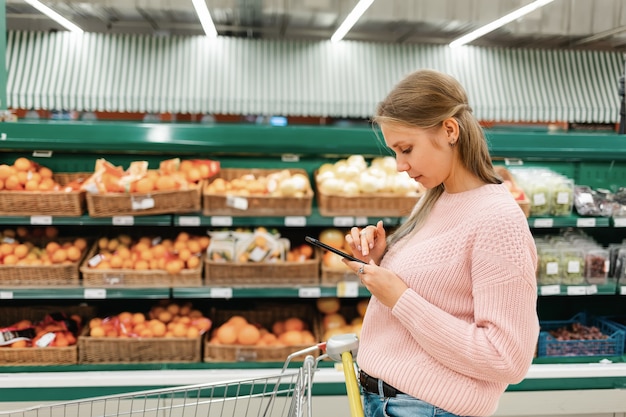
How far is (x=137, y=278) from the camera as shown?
116 inches

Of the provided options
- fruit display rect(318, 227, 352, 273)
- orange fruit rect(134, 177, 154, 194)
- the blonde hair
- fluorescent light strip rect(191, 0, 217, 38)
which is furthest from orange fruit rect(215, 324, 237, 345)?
fluorescent light strip rect(191, 0, 217, 38)

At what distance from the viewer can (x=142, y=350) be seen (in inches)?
116

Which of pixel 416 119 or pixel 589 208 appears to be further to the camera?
pixel 589 208

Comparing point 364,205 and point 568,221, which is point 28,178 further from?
point 568,221

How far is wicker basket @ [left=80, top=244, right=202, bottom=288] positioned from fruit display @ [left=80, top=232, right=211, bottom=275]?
0.03 meters

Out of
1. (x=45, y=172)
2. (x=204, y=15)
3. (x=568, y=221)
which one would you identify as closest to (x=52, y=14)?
(x=204, y=15)

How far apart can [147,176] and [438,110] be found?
2104 millimetres

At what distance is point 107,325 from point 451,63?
4919 millimetres

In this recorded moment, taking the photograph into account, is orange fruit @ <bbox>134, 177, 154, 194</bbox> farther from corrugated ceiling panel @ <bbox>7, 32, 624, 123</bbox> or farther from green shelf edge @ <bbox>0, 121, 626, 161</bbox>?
corrugated ceiling panel @ <bbox>7, 32, 624, 123</bbox>

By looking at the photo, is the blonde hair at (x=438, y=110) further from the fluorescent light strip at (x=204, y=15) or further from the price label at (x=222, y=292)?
the fluorescent light strip at (x=204, y=15)

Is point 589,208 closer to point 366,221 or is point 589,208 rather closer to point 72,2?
point 366,221

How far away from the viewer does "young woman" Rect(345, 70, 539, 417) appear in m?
1.14

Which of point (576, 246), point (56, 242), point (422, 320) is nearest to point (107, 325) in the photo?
point (56, 242)

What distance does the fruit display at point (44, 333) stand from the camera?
114 inches
